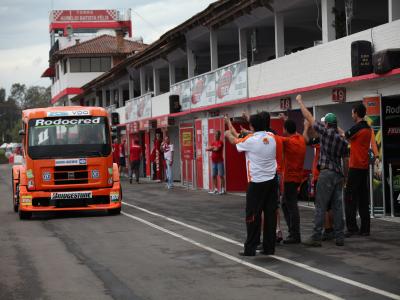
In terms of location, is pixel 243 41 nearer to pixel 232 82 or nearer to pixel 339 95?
pixel 232 82

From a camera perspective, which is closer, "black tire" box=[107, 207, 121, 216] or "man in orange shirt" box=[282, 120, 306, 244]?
"man in orange shirt" box=[282, 120, 306, 244]

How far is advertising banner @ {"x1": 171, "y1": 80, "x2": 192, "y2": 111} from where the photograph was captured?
30.5m

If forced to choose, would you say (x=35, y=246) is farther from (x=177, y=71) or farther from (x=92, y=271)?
(x=177, y=71)

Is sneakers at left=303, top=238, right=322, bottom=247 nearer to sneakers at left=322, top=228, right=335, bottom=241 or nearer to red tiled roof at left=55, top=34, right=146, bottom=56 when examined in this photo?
sneakers at left=322, top=228, right=335, bottom=241

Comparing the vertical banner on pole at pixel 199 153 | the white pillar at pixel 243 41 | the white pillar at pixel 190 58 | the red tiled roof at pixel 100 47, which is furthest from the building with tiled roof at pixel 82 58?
the white pillar at pixel 243 41

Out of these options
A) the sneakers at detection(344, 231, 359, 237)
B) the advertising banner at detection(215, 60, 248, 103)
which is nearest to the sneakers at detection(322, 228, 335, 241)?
the sneakers at detection(344, 231, 359, 237)

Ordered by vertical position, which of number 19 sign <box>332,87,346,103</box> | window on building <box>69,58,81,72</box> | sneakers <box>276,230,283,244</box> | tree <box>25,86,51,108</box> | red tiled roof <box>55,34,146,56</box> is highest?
tree <box>25,86,51,108</box>

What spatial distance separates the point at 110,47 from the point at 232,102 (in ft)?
158

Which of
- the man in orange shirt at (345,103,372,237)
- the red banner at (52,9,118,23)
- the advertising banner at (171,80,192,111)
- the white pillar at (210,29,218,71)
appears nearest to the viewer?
the man in orange shirt at (345,103,372,237)

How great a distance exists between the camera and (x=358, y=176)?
12.4 metres

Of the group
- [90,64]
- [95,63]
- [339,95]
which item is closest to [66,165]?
[339,95]

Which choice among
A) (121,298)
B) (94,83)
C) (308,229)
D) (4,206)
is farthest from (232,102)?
(94,83)

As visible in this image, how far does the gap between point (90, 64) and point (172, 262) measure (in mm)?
62757

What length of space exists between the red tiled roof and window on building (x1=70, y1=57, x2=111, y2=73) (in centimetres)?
93
